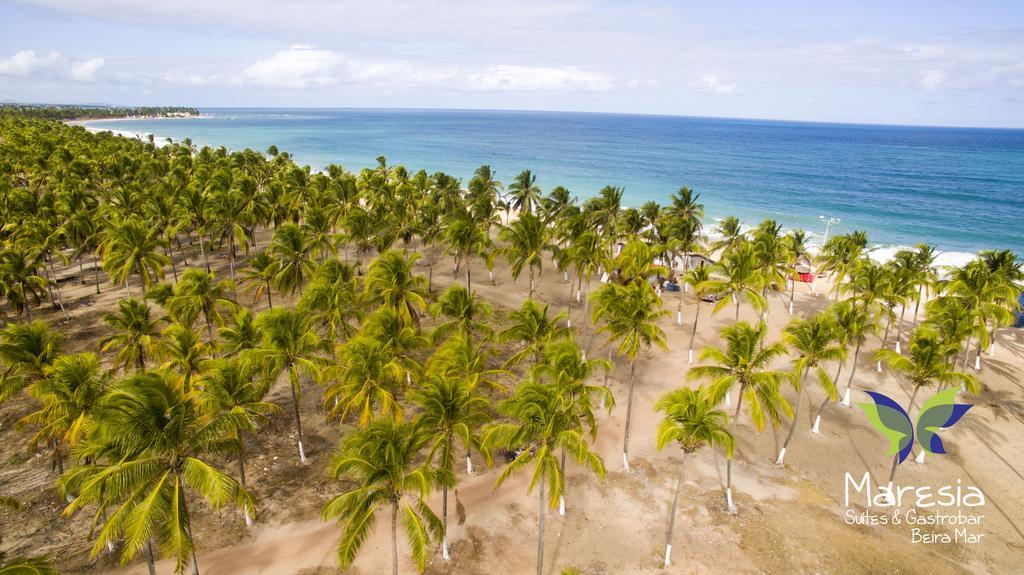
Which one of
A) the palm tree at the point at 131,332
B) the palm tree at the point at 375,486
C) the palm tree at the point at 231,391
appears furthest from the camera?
the palm tree at the point at 131,332

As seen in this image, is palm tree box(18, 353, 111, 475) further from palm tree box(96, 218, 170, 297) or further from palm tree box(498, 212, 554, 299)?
palm tree box(498, 212, 554, 299)

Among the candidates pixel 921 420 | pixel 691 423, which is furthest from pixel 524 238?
pixel 921 420

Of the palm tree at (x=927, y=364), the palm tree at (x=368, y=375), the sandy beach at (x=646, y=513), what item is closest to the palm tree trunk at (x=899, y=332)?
the sandy beach at (x=646, y=513)

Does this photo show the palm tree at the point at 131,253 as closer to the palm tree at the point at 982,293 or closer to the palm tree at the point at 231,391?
the palm tree at the point at 231,391

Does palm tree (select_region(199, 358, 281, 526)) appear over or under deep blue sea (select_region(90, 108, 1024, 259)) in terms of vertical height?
under

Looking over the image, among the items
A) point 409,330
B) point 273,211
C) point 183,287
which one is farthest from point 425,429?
point 273,211

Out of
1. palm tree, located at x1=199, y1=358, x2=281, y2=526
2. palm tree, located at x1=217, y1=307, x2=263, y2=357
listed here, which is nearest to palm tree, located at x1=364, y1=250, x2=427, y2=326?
palm tree, located at x1=217, y1=307, x2=263, y2=357

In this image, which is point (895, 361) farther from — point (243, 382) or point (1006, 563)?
point (243, 382)
